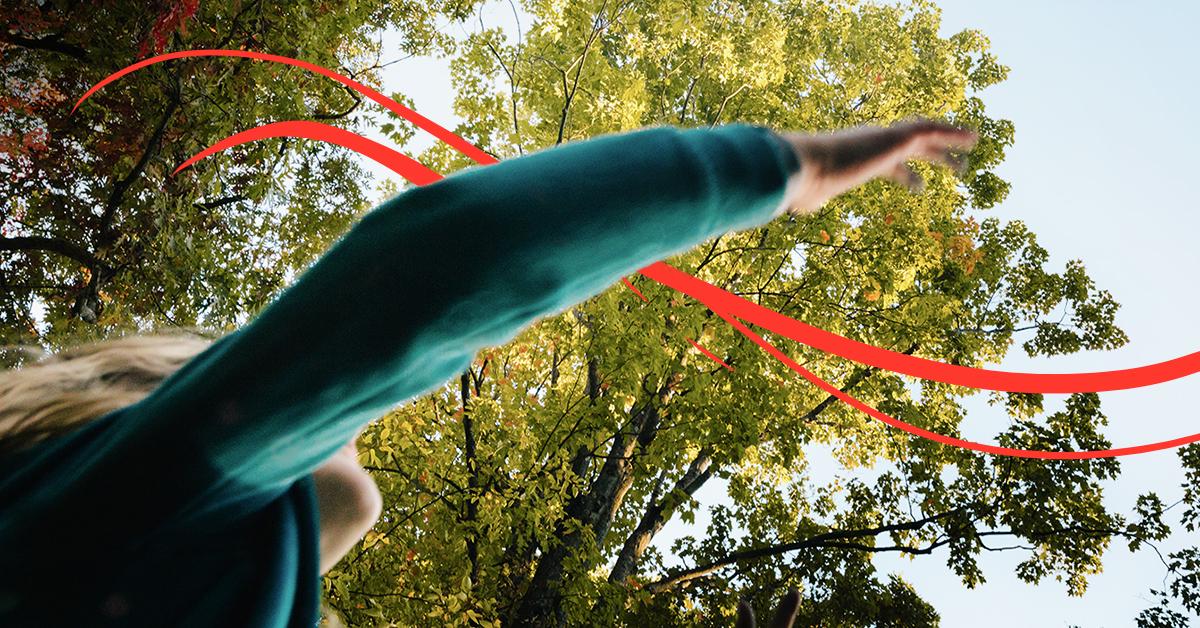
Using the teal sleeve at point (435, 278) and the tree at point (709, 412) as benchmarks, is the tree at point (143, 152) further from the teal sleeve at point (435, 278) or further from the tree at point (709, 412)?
the teal sleeve at point (435, 278)

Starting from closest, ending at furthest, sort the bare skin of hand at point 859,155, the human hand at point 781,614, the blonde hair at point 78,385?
the bare skin of hand at point 859,155 → the blonde hair at point 78,385 → the human hand at point 781,614

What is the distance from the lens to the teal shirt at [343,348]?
20.3 inches

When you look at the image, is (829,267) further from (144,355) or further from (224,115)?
(144,355)

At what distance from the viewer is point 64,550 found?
0.64 m

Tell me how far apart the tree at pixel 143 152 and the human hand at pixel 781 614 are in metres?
6.10

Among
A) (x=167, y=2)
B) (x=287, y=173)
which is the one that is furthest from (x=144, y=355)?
(x=287, y=173)

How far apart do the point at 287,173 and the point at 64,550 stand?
33.8ft

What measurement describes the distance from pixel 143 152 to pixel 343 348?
896 centimetres

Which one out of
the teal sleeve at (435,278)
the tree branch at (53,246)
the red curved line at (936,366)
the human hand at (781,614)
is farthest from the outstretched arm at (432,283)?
the tree branch at (53,246)

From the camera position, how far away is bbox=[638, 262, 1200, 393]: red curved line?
48.9 inches

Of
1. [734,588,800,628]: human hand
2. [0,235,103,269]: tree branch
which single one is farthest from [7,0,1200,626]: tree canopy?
[734,588,800,628]: human hand

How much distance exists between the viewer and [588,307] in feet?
34.6

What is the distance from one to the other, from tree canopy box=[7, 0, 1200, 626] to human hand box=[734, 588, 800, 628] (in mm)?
5370

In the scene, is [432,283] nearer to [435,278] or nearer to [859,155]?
[435,278]
